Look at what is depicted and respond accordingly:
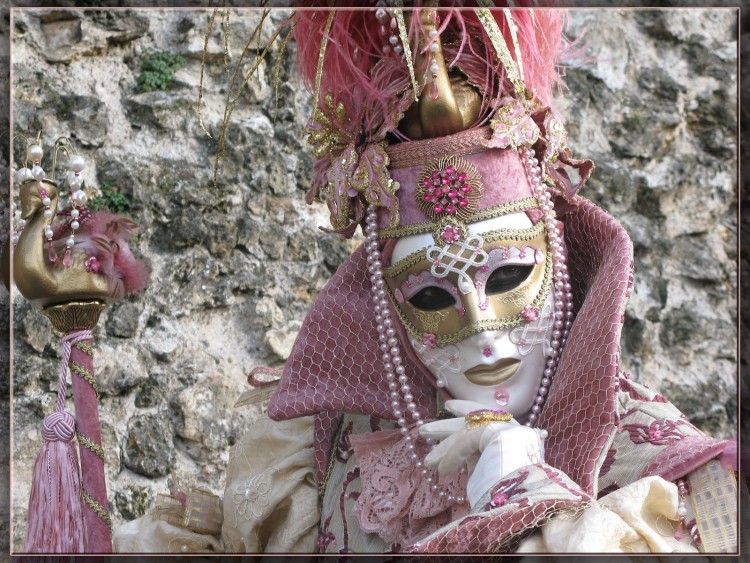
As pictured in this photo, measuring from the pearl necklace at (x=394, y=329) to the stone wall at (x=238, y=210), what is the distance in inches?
37.6

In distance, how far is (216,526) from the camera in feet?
6.67

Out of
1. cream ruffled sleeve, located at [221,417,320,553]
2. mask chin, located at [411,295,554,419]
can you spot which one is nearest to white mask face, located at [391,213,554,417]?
mask chin, located at [411,295,554,419]

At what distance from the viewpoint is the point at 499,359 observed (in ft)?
5.70

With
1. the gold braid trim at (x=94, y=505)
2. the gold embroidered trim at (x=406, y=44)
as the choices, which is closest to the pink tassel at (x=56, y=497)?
the gold braid trim at (x=94, y=505)

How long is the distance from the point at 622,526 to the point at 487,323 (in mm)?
431

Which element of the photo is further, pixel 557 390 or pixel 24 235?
pixel 24 235

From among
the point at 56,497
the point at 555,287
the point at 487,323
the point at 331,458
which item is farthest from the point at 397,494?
the point at 56,497

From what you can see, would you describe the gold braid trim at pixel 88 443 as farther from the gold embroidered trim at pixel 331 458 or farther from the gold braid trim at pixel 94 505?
the gold embroidered trim at pixel 331 458

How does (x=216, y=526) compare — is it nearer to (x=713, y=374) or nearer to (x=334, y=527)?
(x=334, y=527)

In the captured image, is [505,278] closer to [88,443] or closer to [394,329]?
[394,329]

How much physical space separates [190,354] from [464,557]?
1.29m

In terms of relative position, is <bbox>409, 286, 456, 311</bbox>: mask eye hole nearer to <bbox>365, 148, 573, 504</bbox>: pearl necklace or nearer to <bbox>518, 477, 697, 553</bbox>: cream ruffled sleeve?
<bbox>365, 148, 573, 504</bbox>: pearl necklace

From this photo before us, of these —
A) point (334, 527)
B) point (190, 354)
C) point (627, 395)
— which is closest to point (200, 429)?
point (190, 354)

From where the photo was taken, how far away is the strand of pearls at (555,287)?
1.79 m
